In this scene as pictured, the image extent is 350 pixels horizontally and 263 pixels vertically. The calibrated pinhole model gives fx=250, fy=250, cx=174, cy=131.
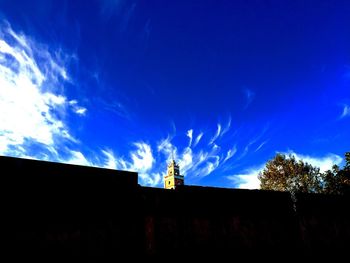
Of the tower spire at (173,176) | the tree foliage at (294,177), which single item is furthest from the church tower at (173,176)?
the tree foliage at (294,177)

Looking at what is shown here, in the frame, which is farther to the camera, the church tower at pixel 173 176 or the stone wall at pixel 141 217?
the church tower at pixel 173 176

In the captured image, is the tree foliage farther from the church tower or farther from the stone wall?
the church tower

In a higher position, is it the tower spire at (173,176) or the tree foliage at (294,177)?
the tower spire at (173,176)

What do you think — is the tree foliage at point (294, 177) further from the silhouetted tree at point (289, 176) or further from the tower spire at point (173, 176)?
the tower spire at point (173, 176)

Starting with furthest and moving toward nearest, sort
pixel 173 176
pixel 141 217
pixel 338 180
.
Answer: pixel 173 176
pixel 338 180
pixel 141 217

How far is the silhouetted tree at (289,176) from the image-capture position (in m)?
34.7

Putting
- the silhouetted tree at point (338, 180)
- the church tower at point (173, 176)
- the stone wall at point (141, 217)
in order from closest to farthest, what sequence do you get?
the stone wall at point (141, 217) < the silhouetted tree at point (338, 180) < the church tower at point (173, 176)

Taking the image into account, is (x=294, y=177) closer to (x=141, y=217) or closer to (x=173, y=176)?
(x=141, y=217)

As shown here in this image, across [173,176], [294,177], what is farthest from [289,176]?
[173,176]

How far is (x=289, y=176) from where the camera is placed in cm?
3619

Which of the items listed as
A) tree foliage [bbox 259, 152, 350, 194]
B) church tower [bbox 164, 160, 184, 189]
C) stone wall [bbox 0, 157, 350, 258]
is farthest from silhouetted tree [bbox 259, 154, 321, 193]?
church tower [bbox 164, 160, 184, 189]

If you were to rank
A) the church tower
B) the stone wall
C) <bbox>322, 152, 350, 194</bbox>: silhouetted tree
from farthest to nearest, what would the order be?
the church tower < <bbox>322, 152, 350, 194</bbox>: silhouetted tree < the stone wall

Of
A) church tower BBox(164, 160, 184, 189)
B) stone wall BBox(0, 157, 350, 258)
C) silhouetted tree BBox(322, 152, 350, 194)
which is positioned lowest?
stone wall BBox(0, 157, 350, 258)

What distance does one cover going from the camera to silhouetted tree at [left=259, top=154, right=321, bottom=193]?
34688 mm
